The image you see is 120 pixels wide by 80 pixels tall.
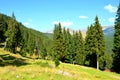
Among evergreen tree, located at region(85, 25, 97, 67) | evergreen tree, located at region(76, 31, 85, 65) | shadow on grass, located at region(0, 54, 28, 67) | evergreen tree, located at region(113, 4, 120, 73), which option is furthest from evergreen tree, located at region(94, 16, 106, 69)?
shadow on grass, located at region(0, 54, 28, 67)

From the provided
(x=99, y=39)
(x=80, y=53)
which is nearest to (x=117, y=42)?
(x=99, y=39)

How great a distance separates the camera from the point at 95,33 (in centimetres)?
6544

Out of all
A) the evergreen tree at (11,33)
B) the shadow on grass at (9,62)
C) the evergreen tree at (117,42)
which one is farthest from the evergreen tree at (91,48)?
the evergreen tree at (11,33)

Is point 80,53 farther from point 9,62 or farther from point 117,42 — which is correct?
point 9,62

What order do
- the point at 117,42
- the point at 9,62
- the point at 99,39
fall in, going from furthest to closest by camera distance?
1. the point at 99,39
2. the point at 117,42
3. the point at 9,62

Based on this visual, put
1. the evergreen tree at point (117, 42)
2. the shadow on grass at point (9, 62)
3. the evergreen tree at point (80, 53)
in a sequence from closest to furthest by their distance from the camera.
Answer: the shadow on grass at point (9, 62), the evergreen tree at point (117, 42), the evergreen tree at point (80, 53)

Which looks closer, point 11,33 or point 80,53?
point 11,33

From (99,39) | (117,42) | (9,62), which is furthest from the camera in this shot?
(99,39)

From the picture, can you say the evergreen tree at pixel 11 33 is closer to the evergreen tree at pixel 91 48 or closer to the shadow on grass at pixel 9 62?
the evergreen tree at pixel 91 48

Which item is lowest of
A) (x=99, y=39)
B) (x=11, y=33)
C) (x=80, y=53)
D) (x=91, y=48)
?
(x=80, y=53)

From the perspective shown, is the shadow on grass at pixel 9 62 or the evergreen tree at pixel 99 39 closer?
the shadow on grass at pixel 9 62

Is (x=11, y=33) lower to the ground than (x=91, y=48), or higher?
higher

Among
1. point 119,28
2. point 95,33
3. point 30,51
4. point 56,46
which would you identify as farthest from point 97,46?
point 30,51

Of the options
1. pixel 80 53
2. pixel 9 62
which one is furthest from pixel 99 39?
pixel 9 62
